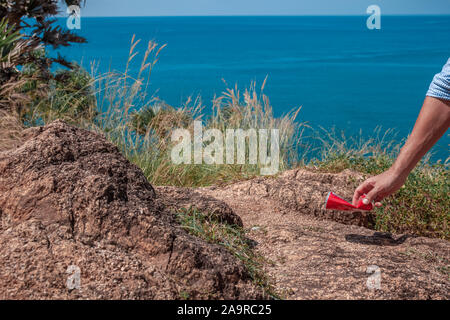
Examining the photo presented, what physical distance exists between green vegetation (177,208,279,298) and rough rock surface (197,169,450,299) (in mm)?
64

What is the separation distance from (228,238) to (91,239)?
2.34ft

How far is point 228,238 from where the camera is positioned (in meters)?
2.37

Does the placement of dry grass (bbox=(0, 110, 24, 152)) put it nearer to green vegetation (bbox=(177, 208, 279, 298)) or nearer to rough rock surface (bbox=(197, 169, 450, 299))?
rough rock surface (bbox=(197, 169, 450, 299))

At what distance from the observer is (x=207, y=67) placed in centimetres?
4991

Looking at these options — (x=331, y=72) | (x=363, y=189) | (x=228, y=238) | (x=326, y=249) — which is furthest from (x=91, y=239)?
(x=331, y=72)

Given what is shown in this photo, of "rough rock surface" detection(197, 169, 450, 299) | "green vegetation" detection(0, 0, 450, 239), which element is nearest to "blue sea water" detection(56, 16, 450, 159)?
"green vegetation" detection(0, 0, 450, 239)

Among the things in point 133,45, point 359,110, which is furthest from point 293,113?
point 359,110

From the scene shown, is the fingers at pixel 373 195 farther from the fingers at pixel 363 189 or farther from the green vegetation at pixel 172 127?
the green vegetation at pixel 172 127

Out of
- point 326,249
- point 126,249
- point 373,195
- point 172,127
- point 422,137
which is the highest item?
point 172,127

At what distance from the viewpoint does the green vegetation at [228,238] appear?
2.12m

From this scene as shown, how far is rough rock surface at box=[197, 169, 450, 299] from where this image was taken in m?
2.08

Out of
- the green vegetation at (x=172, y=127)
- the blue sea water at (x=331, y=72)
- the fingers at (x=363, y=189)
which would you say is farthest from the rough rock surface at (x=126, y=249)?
the blue sea water at (x=331, y=72)

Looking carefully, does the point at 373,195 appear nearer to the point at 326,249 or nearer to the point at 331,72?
the point at 326,249

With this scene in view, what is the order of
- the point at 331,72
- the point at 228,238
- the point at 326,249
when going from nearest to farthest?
the point at 228,238 < the point at 326,249 < the point at 331,72
